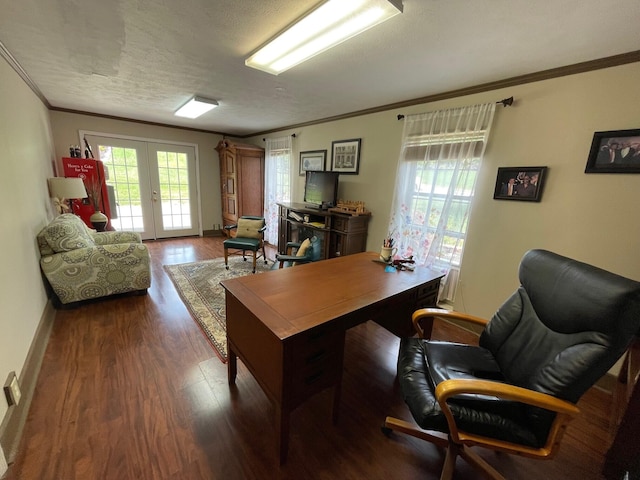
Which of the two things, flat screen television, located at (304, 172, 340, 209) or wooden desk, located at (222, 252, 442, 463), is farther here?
flat screen television, located at (304, 172, 340, 209)

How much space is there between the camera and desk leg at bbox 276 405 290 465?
1187mm

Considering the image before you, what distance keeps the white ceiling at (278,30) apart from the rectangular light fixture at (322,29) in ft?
0.20

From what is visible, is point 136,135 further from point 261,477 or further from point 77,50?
point 261,477

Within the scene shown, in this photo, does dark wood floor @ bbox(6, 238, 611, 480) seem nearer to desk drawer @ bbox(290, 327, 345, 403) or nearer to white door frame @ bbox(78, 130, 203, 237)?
desk drawer @ bbox(290, 327, 345, 403)

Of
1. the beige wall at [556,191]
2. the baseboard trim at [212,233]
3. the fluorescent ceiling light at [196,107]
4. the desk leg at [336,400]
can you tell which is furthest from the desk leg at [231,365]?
the baseboard trim at [212,233]

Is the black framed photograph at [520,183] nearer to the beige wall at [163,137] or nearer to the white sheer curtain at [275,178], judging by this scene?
the white sheer curtain at [275,178]

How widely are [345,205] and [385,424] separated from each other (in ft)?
8.02

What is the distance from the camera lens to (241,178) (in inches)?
202

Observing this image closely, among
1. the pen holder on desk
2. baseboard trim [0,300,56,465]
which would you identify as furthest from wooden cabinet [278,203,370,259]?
baseboard trim [0,300,56,465]

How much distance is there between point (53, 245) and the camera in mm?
2367

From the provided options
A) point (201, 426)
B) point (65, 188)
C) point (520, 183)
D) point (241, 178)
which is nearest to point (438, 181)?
point (520, 183)

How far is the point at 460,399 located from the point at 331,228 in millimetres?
2557

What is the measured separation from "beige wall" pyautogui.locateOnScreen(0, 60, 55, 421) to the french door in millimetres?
1744

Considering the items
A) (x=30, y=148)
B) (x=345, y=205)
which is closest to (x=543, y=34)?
(x=345, y=205)
